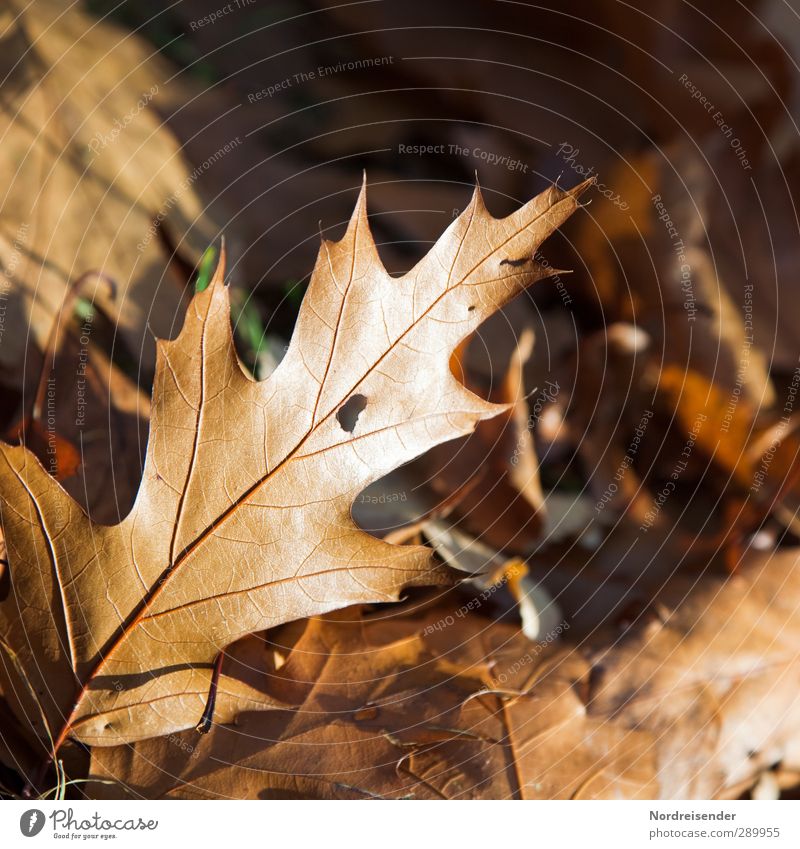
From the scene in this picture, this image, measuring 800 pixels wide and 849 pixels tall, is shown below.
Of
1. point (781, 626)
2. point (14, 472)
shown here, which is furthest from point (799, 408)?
point (14, 472)

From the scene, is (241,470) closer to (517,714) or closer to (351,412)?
(351,412)

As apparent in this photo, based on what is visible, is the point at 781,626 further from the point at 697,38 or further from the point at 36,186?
the point at 36,186

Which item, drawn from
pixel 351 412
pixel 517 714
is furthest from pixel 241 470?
pixel 517 714
